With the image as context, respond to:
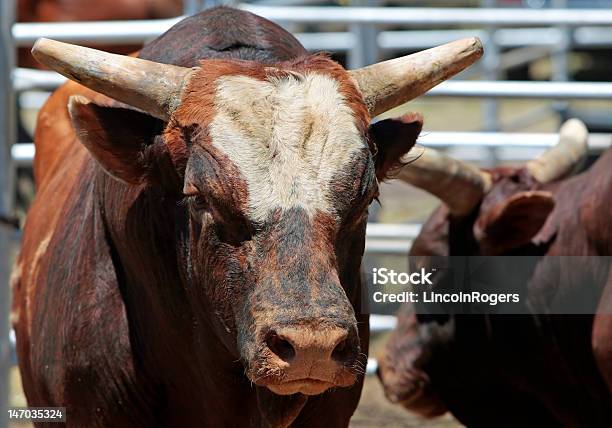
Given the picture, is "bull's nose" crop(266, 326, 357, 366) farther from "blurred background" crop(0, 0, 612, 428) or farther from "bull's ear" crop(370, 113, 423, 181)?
"blurred background" crop(0, 0, 612, 428)

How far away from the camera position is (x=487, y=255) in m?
5.14

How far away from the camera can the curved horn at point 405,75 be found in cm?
330

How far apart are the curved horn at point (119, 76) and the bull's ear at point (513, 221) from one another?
82.4 inches

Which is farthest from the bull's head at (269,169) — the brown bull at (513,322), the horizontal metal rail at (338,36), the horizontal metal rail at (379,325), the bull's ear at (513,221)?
the horizontal metal rail at (338,36)

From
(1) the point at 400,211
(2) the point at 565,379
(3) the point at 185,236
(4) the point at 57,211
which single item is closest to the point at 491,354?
(2) the point at 565,379

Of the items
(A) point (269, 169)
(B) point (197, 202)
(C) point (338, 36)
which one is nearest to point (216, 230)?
(B) point (197, 202)

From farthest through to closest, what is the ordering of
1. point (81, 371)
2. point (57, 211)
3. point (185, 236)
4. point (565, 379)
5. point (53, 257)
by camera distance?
point (565, 379) < point (57, 211) < point (53, 257) < point (81, 371) < point (185, 236)

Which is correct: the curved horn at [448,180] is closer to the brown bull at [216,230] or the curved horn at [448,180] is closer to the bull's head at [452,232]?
the bull's head at [452,232]

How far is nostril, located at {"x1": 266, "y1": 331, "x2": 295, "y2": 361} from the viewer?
2729mm

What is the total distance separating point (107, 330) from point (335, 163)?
915 mm

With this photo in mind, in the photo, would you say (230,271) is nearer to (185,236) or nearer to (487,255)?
(185,236)

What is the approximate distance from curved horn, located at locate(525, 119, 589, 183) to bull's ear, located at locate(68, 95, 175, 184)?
253cm

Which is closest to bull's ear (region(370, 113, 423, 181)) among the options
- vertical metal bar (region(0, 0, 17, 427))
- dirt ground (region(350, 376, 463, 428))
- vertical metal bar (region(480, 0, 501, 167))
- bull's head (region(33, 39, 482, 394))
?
bull's head (region(33, 39, 482, 394))

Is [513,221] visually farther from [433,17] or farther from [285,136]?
[285,136]
